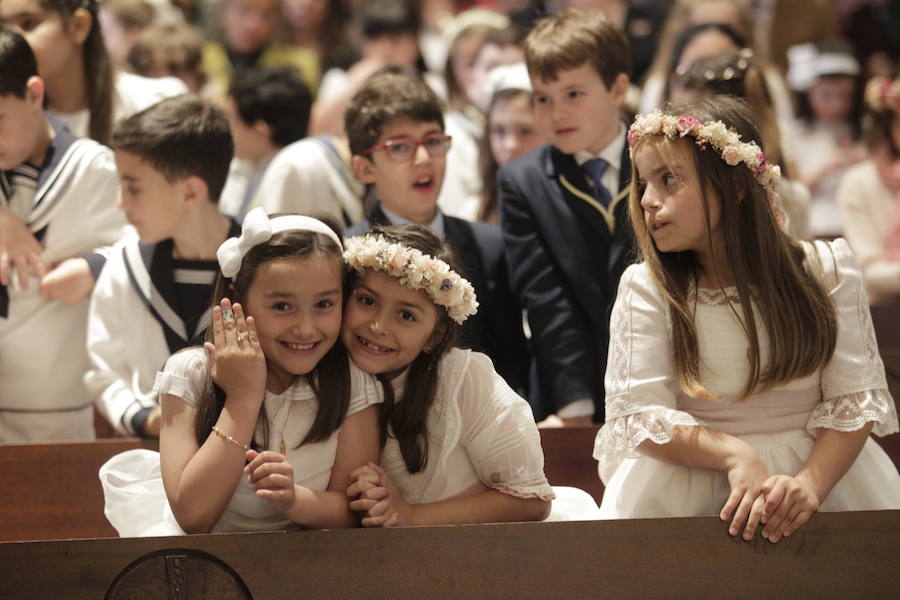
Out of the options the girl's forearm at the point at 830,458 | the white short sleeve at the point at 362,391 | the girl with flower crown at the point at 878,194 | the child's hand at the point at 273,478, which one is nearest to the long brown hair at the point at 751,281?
the girl's forearm at the point at 830,458

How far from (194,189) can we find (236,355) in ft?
3.41

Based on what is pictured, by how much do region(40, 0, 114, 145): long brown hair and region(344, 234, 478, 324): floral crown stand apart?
1587 mm

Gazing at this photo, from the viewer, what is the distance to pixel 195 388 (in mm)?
2480

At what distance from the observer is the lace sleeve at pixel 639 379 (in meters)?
2.57

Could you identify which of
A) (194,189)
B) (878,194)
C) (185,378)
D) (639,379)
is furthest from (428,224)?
(878,194)

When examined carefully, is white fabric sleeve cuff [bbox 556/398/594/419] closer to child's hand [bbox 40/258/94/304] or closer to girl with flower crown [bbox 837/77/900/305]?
child's hand [bbox 40/258/94/304]

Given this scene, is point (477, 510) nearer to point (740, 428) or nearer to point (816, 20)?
point (740, 428)

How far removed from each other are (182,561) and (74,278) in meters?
1.37

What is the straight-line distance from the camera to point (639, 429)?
8.43ft

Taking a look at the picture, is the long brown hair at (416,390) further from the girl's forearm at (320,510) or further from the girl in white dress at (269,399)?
the girl's forearm at (320,510)

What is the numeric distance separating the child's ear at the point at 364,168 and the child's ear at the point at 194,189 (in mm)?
448

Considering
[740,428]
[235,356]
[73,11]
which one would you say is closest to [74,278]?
[73,11]

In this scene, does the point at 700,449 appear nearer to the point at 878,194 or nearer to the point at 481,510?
the point at 481,510

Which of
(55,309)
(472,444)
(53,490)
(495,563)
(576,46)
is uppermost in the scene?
(576,46)
